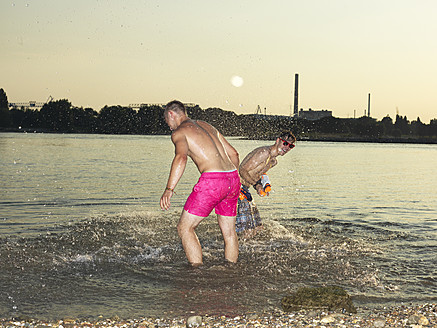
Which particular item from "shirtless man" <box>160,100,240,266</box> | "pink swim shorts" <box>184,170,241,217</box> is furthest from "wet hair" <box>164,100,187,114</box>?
"pink swim shorts" <box>184,170,241,217</box>

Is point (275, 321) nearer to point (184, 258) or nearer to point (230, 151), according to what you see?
point (230, 151)

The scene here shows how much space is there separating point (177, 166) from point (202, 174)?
0.45 m

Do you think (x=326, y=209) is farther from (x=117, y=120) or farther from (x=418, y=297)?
(x=117, y=120)

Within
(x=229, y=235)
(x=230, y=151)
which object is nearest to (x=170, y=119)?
(x=230, y=151)

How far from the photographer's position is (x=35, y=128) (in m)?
185

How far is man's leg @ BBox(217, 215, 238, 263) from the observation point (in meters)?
7.39

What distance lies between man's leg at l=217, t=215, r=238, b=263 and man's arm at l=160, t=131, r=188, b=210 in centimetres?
102

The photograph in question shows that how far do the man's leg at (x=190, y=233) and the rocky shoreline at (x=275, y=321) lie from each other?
5.20 ft

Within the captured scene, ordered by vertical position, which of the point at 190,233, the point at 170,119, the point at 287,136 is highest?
the point at 170,119

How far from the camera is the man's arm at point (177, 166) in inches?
261

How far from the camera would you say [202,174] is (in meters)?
7.05

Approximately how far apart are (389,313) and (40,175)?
21.6 meters

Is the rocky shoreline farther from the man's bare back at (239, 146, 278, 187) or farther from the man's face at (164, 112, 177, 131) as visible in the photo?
the man's bare back at (239, 146, 278, 187)

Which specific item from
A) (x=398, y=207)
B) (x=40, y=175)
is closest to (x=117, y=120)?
(x=40, y=175)
